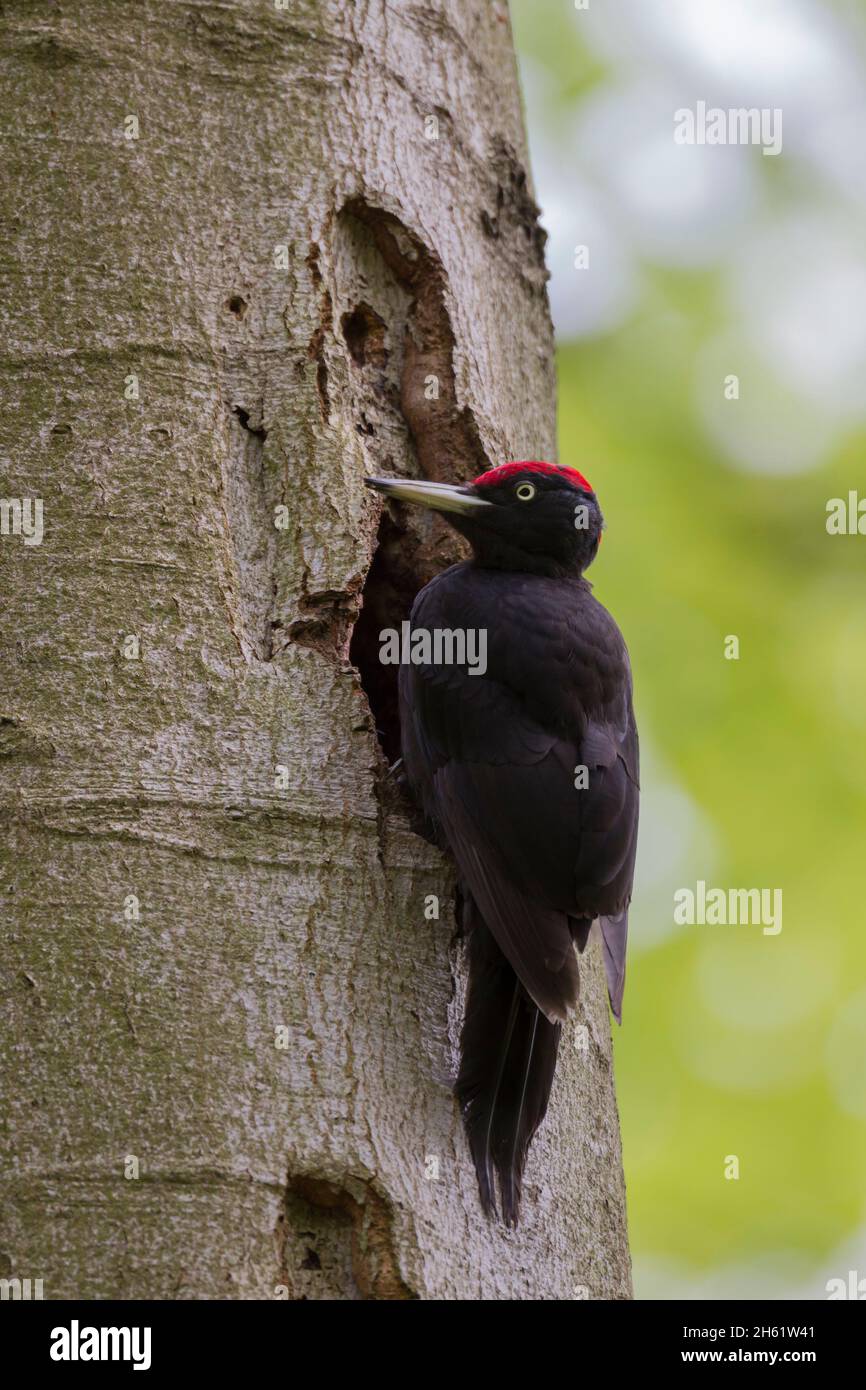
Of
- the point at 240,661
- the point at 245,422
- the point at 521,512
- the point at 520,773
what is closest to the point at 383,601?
the point at 521,512

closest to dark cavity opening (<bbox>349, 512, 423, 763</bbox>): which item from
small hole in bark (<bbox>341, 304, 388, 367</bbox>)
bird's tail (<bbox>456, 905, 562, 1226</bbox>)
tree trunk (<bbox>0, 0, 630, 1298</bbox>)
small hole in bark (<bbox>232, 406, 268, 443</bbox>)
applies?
tree trunk (<bbox>0, 0, 630, 1298</bbox>)

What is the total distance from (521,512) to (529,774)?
27.4 inches

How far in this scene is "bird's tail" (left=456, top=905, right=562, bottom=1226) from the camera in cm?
256

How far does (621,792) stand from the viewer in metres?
3.21

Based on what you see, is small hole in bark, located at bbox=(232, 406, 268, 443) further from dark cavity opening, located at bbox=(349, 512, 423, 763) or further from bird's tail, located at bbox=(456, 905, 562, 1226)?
bird's tail, located at bbox=(456, 905, 562, 1226)

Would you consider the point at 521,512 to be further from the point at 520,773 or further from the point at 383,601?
the point at 520,773

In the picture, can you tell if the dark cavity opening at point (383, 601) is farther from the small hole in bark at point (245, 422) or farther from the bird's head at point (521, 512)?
the small hole in bark at point (245, 422)

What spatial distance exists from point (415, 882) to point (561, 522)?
133cm

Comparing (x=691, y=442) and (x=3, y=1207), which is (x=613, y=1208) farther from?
(x=691, y=442)

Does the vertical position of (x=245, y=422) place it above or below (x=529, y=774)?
above

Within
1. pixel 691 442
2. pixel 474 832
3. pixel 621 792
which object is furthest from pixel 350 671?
pixel 691 442

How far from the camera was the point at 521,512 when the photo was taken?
3588mm

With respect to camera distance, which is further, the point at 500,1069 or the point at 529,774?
the point at 529,774

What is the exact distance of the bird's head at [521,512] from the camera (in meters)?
3.33
